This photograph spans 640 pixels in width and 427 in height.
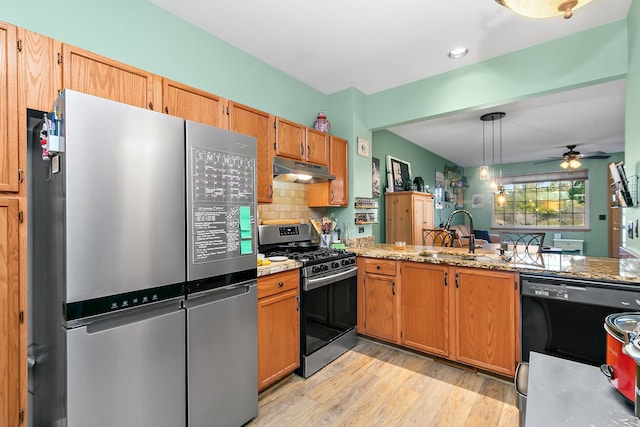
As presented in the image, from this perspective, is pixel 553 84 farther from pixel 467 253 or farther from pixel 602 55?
pixel 467 253

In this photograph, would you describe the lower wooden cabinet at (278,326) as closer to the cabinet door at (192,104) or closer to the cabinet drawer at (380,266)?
the cabinet drawer at (380,266)

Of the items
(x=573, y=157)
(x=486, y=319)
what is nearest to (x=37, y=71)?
(x=486, y=319)

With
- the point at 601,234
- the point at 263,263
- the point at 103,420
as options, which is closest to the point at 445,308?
the point at 263,263

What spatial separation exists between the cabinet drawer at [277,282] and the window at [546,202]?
310 inches

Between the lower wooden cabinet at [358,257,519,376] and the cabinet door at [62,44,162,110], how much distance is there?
7.37 ft

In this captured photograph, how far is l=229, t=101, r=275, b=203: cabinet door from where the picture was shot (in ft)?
8.04

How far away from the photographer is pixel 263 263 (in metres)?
2.23

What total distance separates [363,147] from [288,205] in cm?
121

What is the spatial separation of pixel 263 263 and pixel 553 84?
2.84 m

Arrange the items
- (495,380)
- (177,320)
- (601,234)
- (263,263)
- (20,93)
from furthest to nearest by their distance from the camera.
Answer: (601,234)
(495,380)
(263,263)
(177,320)
(20,93)

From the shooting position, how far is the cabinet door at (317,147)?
310 centimetres

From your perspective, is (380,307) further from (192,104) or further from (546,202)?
(546,202)

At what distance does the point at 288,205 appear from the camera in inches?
128

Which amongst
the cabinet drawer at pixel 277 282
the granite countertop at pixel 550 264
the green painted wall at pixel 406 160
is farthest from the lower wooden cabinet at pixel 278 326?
the green painted wall at pixel 406 160
